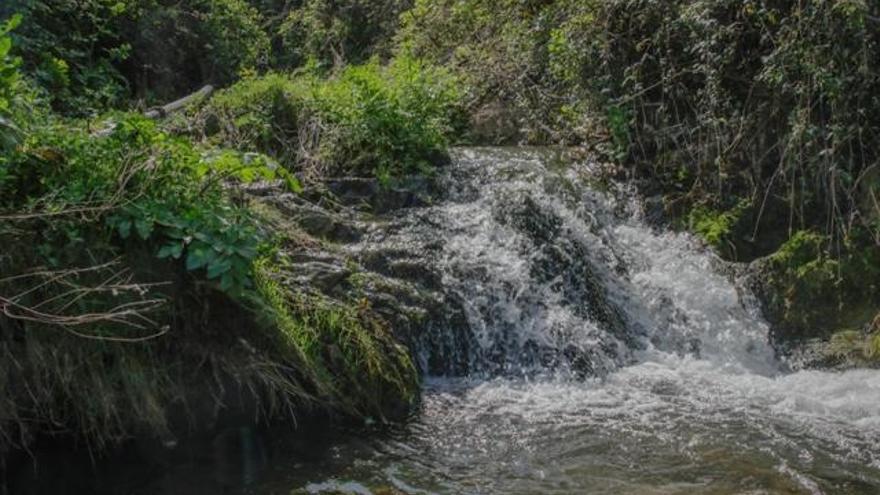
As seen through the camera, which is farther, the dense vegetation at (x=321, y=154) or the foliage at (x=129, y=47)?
the foliage at (x=129, y=47)

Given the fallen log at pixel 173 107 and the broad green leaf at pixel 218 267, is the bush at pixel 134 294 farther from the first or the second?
the fallen log at pixel 173 107

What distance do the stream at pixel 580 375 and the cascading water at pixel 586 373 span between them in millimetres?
14

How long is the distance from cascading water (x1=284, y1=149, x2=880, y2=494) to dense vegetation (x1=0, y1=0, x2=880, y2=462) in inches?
19.4

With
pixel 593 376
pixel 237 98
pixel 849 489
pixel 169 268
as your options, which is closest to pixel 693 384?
pixel 593 376

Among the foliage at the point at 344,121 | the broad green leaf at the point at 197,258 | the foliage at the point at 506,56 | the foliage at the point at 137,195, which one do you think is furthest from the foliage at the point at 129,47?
the broad green leaf at the point at 197,258

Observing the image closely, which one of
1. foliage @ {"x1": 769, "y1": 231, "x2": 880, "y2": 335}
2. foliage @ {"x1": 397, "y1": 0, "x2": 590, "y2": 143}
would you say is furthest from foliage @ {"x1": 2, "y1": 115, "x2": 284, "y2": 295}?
foliage @ {"x1": 397, "y1": 0, "x2": 590, "y2": 143}

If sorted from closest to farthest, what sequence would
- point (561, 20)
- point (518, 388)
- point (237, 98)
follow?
1. point (518, 388)
2. point (237, 98)
3. point (561, 20)

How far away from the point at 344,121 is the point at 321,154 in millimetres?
445

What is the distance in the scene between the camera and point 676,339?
7.18 meters

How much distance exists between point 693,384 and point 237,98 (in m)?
5.56

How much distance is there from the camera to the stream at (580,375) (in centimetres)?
493

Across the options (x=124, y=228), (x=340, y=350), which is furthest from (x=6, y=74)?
(x=340, y=350)

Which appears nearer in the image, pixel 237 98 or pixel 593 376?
pixel 593 376

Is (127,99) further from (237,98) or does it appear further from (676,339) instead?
(676,339)
